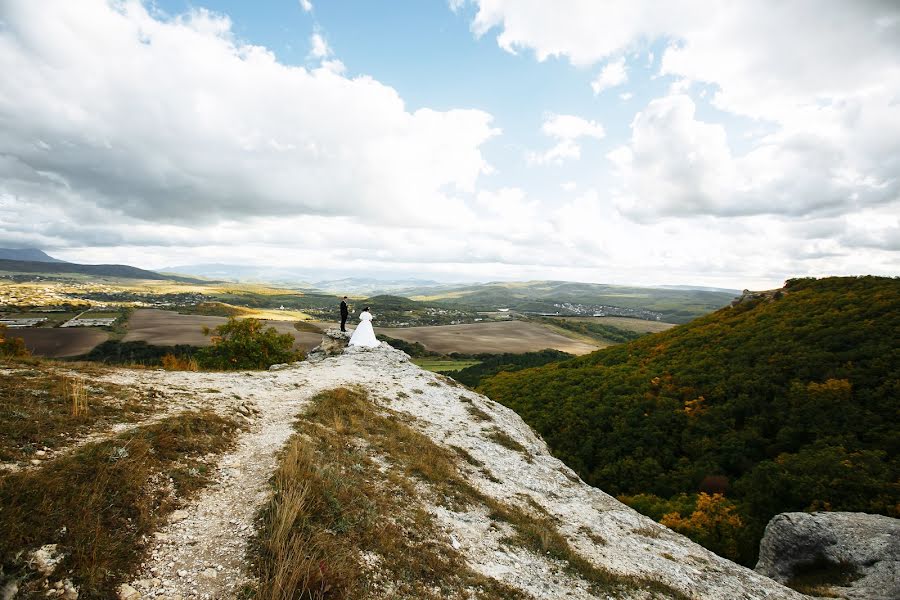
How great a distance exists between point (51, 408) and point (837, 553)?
29544 mm

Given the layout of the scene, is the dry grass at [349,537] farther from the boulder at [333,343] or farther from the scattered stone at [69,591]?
the boulder at [333,343]

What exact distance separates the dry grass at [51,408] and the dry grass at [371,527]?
5362mm

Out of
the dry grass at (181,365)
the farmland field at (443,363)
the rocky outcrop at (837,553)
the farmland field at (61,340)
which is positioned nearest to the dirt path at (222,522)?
the dry grass at (181,365)

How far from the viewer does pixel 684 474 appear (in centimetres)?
2997

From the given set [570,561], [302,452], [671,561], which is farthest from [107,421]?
[671,561]

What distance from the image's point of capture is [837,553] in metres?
15.5

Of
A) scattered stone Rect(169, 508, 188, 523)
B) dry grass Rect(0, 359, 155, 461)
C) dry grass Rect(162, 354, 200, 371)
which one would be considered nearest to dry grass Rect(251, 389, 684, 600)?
scattered stone Rect(169, 508, 188, 523)

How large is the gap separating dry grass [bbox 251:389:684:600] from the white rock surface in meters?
0.62

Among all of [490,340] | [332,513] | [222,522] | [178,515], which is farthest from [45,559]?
[490,340]

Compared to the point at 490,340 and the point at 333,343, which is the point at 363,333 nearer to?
the point at 333,343

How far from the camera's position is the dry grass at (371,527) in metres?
6.75

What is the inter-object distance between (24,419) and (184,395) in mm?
6080

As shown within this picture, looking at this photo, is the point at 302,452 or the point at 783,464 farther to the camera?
the point at 783,464

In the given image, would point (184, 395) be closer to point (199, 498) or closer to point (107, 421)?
point (107, 421)
